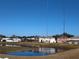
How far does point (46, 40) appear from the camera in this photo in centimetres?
19438

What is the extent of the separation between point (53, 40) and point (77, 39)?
30.4 meters

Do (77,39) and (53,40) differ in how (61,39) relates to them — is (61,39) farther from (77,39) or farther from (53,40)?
(77,39)

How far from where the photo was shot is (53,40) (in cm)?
18775

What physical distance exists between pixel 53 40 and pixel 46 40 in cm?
865

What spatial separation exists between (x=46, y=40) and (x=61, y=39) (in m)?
16.8

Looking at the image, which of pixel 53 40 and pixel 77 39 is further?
pixel 53 40

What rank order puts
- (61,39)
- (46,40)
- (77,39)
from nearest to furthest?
(77,39) → (61,39) → (46,40)

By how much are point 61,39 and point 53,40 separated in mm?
8170

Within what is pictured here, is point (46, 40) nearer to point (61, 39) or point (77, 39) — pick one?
point (61, 39)

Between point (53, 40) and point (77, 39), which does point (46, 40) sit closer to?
point (53, 40)

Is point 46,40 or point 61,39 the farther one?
point 46,40

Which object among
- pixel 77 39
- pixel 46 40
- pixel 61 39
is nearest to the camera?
pixel 77 39

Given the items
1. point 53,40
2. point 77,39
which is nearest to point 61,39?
point 53,40
